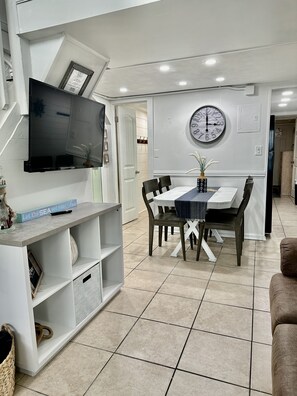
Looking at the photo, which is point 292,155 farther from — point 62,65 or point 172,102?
point 62,65

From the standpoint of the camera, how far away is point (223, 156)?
3.91m

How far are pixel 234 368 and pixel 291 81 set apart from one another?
3.30m

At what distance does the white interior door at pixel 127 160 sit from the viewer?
15.3 ft

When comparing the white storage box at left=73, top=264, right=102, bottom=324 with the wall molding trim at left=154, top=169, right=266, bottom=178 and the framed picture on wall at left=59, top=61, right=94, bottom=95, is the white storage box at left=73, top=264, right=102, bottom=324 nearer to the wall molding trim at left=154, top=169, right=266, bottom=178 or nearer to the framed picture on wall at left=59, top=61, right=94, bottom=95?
the framed picture on wall at left=59, top=61, right=94, bottom=95

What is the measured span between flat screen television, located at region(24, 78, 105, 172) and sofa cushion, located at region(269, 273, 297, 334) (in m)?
1.70

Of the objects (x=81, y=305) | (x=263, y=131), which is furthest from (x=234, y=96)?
(x=81, y=305)

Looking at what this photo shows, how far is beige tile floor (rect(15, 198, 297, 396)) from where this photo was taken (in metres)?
1.52

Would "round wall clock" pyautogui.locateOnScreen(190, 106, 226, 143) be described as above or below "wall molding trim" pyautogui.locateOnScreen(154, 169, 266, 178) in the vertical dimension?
above

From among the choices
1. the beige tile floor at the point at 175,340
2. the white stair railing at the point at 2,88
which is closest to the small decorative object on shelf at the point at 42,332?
the beige tile floor at the point at 175,340

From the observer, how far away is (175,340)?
6.14ft

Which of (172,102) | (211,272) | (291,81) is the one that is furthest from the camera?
(172,102)

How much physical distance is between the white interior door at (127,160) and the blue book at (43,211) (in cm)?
242

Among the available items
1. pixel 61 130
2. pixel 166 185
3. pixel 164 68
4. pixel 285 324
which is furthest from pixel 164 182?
pixel 285 324

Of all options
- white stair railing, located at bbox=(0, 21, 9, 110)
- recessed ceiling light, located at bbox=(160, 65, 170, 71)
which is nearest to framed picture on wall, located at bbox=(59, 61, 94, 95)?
white stair railing, located at bbox=(0, 21, 9, 110)
